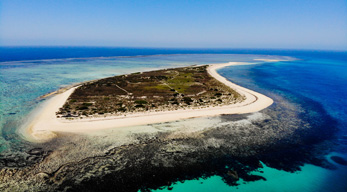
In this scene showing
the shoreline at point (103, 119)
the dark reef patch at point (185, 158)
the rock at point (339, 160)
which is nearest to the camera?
the dark reef patch at point (185, 158)

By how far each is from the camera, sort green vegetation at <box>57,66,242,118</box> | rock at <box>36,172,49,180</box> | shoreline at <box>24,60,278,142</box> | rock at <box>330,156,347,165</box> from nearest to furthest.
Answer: rock at <box>36,172,49,180</box>
rock at <box>330,156,347,165</box>
shoreline at <box>24,60,278,142</box>
green vegetation at <box>57,66,242,118</box>

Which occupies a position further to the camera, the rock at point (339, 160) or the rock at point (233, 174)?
the rock at point (339, 160)

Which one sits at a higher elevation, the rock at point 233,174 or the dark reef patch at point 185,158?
the dark reef patch at point 185,158

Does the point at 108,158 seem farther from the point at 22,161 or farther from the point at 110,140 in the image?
the point at 22,161

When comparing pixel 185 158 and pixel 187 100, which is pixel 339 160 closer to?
pixel 185 158

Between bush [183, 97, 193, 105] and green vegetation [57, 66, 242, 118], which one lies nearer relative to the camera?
green vegetation [57, 66, 242, 118]

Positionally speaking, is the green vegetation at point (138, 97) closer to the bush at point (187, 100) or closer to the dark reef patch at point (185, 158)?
the bush at point (187, 100)

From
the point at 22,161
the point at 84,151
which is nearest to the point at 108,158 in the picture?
the point at 84,151

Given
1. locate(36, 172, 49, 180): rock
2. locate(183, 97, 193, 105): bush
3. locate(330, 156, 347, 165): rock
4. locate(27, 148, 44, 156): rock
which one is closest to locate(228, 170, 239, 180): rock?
locate(330, 156, 347, 165): rock

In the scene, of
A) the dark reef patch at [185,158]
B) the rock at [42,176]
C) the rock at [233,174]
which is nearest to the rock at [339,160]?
the dark reef patch at [185,158]

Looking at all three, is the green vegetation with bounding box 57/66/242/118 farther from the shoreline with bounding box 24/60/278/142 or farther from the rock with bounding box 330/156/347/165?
the rock with bounding box 330/156/347/165

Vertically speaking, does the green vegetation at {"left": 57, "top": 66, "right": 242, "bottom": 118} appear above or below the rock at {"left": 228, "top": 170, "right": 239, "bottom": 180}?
above
